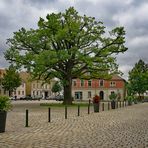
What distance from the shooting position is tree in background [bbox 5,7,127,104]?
5066 centimetres

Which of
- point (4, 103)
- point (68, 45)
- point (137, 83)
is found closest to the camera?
point (4, 103)

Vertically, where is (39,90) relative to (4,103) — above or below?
above

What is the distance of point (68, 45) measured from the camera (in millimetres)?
53562

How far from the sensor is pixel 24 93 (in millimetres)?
137875

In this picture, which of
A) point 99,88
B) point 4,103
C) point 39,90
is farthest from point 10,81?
A: point 4,103

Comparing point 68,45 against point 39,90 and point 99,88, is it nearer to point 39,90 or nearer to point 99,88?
point 99,88

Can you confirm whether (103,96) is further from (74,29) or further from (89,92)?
(74,29)

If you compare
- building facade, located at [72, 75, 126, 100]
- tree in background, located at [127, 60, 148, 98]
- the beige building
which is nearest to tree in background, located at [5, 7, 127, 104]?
tree in background, located at [127, 60, 148, 98]

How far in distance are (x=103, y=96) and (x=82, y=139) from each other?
99.8m

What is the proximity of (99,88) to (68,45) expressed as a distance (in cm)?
6097

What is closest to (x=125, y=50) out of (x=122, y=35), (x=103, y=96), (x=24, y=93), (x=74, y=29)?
(x=122, y=35)

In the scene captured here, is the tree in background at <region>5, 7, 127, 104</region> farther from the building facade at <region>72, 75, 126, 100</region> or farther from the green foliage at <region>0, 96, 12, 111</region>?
the building facade at <region>72, 75, 126, 100</region>

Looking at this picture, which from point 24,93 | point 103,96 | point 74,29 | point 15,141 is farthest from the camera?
point 24,93

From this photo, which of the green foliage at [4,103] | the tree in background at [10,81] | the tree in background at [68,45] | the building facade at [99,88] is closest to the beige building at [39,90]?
the building facade at [99,88]
